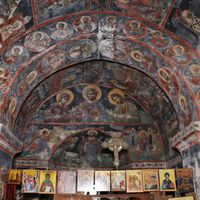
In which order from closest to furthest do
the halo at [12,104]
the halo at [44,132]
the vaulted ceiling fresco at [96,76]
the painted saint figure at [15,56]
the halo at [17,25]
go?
the halo at [17,25] → the vaulted ceiling fresco at [96,76] → the painted saint figure at [15,56] → the halo at [12,104] → the halo at [44,132]

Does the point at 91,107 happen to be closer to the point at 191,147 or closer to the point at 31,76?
the point at 31,76

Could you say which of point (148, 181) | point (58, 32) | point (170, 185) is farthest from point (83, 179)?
point (58, 32)

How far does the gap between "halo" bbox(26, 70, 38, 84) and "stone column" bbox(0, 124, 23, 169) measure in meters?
2.27

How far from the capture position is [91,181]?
9289mm

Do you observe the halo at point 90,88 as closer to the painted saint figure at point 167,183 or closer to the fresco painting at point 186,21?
the fresco painting at point 186,21

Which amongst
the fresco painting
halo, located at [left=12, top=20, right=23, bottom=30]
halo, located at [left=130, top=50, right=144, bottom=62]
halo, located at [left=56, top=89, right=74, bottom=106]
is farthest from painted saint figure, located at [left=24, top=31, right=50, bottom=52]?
the fresco painting

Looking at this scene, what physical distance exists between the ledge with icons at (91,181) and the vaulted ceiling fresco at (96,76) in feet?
7.89

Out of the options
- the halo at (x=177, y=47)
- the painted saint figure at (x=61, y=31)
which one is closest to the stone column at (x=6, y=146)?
the painted saint figure at (x=61, y=31)

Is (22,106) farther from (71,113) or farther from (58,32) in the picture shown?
(58,32)

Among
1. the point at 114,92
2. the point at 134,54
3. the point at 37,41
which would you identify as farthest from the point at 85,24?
the point at 114,92

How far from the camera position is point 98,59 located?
12.3 metres

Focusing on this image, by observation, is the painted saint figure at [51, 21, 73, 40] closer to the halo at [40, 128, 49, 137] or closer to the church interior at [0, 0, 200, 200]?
the church interior at [0, 0, 200, 200]

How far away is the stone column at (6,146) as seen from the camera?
9.78 metres

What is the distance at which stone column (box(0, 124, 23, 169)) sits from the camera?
9781mm
